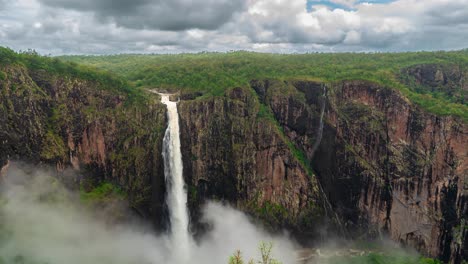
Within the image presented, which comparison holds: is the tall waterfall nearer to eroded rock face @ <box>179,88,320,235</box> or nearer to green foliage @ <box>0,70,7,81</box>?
eroded rock face @ <box>179,88,320,235</box>

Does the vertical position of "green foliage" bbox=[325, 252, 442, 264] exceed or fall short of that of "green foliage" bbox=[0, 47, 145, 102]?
it falls short

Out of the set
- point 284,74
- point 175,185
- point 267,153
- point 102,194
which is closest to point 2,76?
point 102,194

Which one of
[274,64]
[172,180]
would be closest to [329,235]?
[172,180]

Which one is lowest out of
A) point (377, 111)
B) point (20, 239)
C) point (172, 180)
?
point (20, 239)

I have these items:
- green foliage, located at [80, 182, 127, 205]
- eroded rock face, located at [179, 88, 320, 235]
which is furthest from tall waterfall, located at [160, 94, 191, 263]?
green foliage, located at [80, 182, 127, 205]

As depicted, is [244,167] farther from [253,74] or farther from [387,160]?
[387,160]

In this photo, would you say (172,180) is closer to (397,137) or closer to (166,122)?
(166,122)
